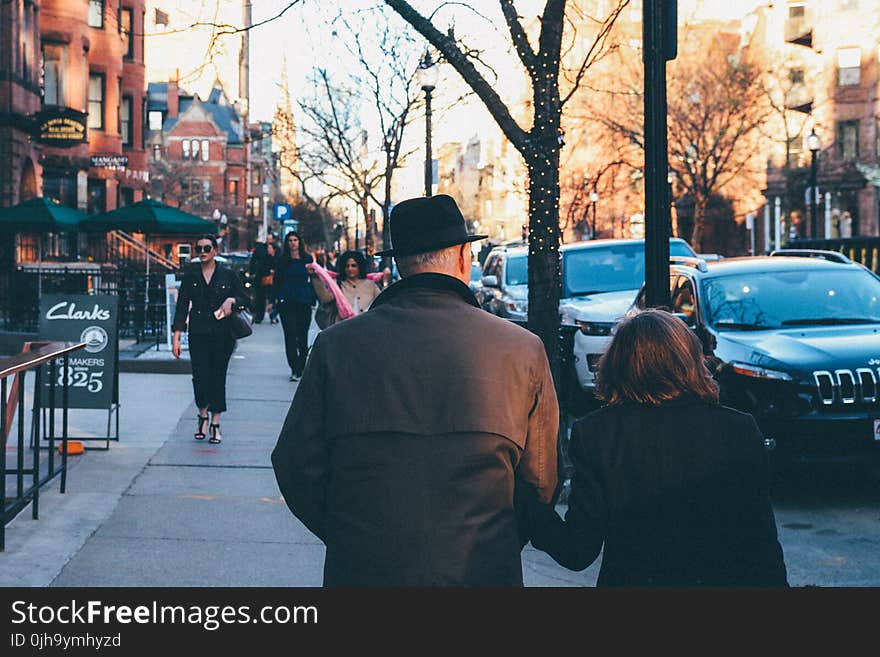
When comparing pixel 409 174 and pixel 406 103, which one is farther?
pixel 406 103

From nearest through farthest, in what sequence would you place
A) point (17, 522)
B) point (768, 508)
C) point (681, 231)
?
1. point (768, 508)
2. point (17, 522)
3. point (681, 231)

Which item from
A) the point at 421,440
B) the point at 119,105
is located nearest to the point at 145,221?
the point at 119,105

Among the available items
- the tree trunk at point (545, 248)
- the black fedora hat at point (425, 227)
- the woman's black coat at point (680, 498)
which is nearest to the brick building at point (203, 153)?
the tree trunk at point (545, 248)

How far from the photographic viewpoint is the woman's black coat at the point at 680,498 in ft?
10.8

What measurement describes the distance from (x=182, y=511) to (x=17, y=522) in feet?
3.57

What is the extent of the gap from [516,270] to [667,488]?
59.5ft

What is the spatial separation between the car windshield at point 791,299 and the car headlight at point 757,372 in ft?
3.14

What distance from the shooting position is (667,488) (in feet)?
10.8

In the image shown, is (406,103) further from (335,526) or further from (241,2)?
(335,526)

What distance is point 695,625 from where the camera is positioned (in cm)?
310

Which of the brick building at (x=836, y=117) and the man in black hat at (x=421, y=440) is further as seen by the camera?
the brick building at (x=836, y=117)

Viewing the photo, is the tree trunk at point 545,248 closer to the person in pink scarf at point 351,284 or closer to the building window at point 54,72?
the person in pink scarf at point 351,284

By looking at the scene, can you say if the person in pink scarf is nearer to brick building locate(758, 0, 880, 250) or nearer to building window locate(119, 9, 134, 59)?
A: building window locate(119, 9, 134, 59)

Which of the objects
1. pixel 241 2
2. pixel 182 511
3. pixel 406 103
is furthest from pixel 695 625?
pixel 406 103
